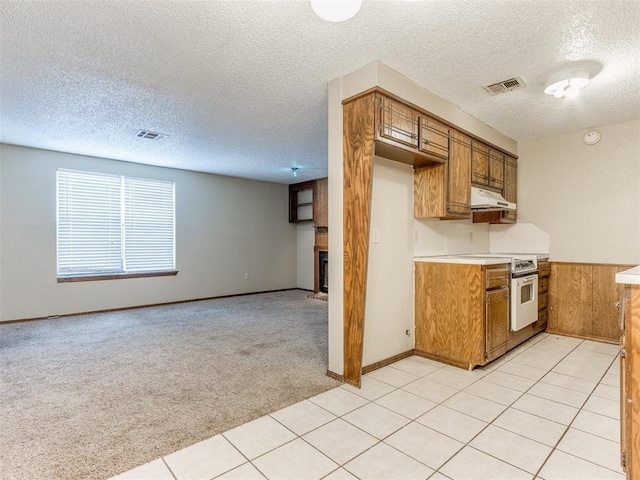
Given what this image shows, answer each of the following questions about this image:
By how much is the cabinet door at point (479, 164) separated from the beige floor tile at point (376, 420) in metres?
2.51

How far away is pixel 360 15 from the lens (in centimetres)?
197

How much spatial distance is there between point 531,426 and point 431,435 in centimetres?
63

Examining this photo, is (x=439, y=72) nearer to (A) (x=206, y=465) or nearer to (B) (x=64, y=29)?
(B) (x=64, y=29)

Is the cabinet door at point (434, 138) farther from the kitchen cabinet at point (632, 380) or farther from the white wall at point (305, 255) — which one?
the white wall at point (305, 255)

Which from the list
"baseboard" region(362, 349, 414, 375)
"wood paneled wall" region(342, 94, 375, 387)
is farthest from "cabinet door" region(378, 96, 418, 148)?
"baseboard" region(362, 349, 414, 375)

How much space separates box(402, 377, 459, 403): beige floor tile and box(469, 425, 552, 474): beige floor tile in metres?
0.44

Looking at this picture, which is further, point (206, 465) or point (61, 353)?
point (61, 353)

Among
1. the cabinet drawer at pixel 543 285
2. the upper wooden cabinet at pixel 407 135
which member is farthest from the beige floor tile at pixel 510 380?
the upper wooden cabinet at pixel 407 135

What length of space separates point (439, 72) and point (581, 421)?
2570 millimetres

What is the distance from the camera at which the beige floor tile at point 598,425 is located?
1.91 m

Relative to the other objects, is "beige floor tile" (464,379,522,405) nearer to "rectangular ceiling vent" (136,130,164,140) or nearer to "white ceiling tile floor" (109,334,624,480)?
"white ceiling tile floor" (109,334,624,480)

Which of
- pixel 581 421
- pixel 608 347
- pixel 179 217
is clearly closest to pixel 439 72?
pixel 581 421

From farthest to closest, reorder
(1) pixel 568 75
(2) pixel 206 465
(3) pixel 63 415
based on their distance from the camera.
Result: (1) pixel 568 75 < (3) pixel 63 415 < (2) pixel 206 465

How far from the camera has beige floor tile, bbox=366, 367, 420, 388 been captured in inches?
104
